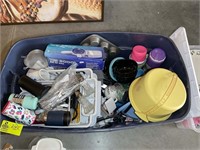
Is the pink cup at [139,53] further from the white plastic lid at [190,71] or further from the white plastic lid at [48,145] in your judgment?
the white plastic lid at [48,145]

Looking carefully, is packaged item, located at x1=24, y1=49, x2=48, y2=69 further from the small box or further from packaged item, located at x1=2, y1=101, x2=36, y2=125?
packaged item, located at x1=2, y1=101, x2=36, y2=125

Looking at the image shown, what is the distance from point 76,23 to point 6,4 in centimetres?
30

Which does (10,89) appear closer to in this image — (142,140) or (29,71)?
(29,71)

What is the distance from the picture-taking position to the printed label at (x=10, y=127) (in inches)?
33.4

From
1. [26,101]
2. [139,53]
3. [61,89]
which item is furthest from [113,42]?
[26,101]

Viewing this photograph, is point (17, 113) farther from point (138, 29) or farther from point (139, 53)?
point (138, 29)

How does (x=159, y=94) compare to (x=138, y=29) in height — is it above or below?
below

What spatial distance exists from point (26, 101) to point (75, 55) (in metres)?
0.21

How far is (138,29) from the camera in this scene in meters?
1.24

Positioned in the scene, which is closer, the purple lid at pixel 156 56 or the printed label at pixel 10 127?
the printed label at pixel 10 127

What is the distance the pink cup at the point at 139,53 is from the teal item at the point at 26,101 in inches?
13.6

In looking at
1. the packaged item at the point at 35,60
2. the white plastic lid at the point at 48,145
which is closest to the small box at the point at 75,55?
the packaged item at the point at 35,60

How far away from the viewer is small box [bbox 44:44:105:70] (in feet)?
3.11

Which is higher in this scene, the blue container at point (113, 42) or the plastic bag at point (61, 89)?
the blue container at point (113, 42)
